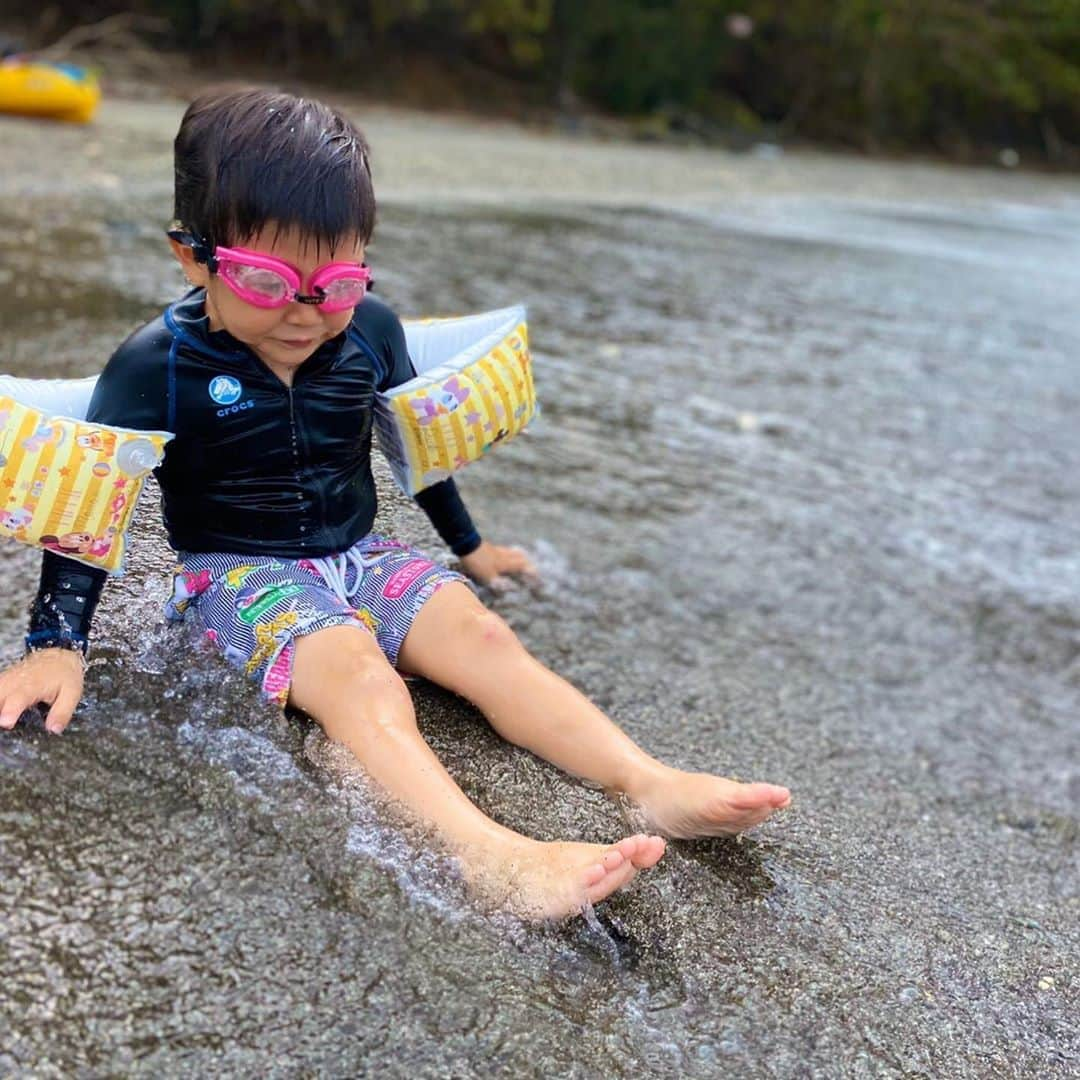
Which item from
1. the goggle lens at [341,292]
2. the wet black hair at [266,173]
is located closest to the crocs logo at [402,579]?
the goggle lens at [341,292]

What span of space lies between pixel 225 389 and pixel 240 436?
0.33 ft

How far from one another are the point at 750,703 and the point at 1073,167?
129ft

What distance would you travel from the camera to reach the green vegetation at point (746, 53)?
2364cm

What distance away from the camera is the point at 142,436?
7.19 ft

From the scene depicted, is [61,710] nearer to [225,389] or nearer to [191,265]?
[225,389]

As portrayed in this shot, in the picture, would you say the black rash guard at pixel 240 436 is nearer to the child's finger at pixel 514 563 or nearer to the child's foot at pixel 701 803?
the child's finger at pixel 514 563

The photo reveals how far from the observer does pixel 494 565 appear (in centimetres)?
308

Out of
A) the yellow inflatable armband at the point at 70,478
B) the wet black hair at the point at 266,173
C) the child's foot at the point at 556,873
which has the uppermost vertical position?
the wet black hair at the point at 266,173

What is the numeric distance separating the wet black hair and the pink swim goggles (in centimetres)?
3

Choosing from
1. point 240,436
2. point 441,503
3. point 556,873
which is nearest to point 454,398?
point 441,503

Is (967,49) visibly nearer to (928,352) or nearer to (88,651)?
(928,352)

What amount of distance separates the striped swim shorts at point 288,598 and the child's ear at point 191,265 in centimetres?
55

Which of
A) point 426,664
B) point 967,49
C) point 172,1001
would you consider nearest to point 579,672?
point 426,664

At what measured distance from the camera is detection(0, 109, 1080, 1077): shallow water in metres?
1.61
